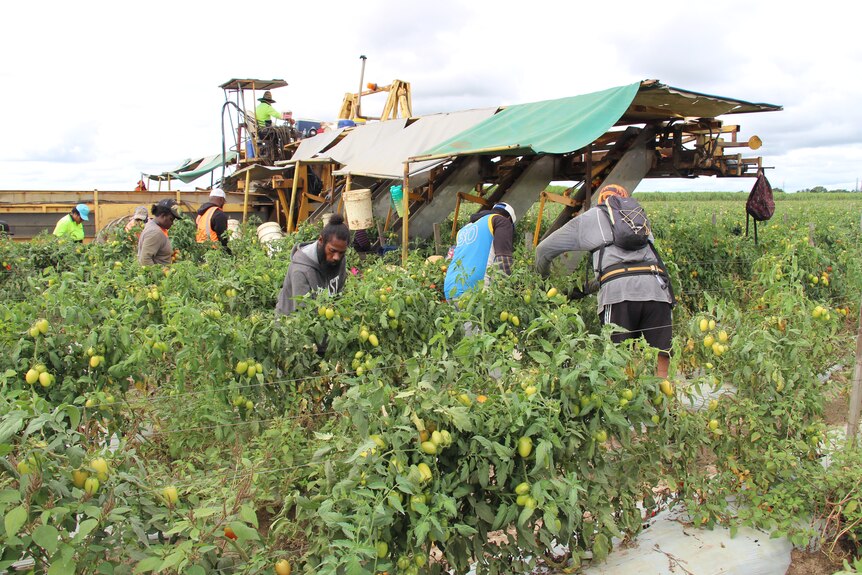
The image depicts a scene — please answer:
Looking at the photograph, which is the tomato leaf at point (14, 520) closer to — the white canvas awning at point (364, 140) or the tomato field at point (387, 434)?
the tomato field at point (387, 434)

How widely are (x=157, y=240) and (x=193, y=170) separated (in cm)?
1264

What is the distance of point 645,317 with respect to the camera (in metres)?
4.22

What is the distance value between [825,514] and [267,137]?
40.6 feet

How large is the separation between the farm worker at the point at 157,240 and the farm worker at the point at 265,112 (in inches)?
298

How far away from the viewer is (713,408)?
3205 millimetres

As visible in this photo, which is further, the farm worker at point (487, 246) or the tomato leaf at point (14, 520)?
the farm worker at point (487, 246)

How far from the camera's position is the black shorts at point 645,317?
418cm

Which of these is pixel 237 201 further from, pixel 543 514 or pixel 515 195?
pixel 543 514

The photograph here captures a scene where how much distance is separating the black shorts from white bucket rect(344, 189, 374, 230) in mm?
5630

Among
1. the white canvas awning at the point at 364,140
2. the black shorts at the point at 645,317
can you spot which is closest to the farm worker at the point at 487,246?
the black shorts at the point at 645,317

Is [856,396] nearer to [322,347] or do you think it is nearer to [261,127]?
[322,347]

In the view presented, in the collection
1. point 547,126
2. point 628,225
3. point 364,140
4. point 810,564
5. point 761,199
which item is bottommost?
point 810,564

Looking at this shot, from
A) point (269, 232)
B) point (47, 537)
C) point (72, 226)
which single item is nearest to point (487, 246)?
point (47, 537)

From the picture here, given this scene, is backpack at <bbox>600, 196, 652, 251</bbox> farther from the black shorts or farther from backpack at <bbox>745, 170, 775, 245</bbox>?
backpack at <bbox>745, 170, 775, 245</bbox>
